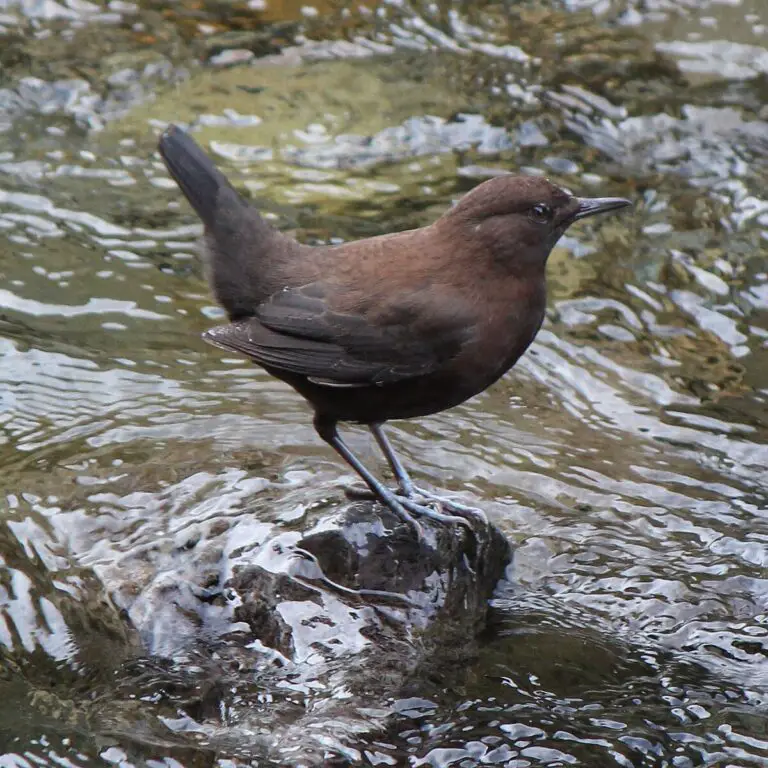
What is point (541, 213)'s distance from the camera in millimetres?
3920

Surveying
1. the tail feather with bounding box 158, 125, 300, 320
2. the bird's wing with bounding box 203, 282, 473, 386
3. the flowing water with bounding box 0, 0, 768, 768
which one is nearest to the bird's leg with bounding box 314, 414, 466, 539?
the flowing water with bounding box 0, 0, 768, 768

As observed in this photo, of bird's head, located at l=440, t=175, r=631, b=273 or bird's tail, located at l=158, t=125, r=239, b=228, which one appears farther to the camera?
bird's tail, located at l=158, t=125, r=239, b=228

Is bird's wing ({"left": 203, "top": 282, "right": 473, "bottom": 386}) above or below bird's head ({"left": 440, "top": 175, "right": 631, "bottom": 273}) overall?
below

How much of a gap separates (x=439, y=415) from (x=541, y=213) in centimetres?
138

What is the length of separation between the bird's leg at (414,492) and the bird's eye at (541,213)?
0.87 meters

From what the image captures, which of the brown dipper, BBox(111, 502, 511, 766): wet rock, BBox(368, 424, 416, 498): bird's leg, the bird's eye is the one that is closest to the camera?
BBox(111, 502, 511, 766): wet rock

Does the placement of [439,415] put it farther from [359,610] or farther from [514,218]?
[359,610]

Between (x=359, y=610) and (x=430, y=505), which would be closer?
(x=359, y=610)

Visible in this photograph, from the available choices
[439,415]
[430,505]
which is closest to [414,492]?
[430,505]

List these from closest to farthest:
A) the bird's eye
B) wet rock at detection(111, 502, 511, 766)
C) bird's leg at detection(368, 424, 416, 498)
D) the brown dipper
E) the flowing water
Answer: wet rock at detection(111, 502, 511, 766), the flowing water, the brown dipper, the bird's eye, bird's leg at detection(368, 424, 416, 498)

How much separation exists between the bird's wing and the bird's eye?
15.6 inches

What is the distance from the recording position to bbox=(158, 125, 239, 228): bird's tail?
13.6ft

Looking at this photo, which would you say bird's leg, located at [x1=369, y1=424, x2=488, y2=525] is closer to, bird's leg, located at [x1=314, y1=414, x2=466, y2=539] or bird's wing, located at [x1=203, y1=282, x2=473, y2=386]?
bird's leg, located at [x1=314, y1=414, x2=466, y2=539]

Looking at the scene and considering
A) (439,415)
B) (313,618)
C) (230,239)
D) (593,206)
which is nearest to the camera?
(313,618)
